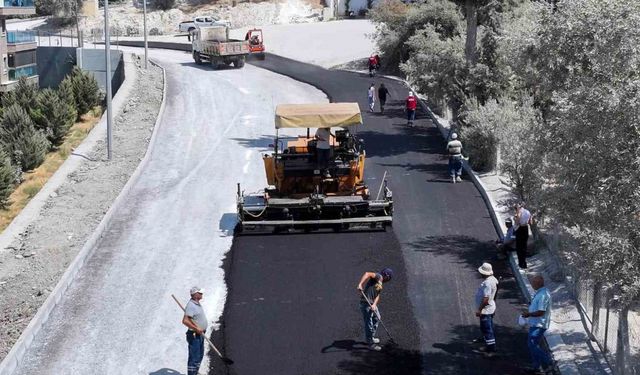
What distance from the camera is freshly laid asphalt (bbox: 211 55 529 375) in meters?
13.3

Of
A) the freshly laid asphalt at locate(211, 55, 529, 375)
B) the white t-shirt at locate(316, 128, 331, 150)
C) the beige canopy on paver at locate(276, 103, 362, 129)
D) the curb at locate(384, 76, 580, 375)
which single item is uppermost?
the beige canopy on paver at locate(276, 103, 362, 129)

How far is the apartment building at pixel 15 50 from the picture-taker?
157 feet

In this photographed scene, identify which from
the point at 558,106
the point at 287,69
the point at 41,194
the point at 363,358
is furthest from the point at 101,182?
the point at 287,69

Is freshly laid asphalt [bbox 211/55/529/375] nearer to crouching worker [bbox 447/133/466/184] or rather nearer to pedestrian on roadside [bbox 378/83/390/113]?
crouching worker [bbox 447/133/466/184]

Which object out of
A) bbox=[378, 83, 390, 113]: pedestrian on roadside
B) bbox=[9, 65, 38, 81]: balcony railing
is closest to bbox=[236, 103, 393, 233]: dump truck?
bbox=[378, 83, 390, 113]: pedestrian on roadside

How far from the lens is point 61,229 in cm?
2120

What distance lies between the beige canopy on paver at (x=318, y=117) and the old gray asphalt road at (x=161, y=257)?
2884 mm

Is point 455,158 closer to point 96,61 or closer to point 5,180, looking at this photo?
point 5,180

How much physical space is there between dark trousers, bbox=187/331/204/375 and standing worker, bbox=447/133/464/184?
1260cm

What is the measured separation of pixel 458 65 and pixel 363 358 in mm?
19025

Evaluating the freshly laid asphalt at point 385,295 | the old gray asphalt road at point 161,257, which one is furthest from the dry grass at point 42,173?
the freshly laid asphalt at point 385,295

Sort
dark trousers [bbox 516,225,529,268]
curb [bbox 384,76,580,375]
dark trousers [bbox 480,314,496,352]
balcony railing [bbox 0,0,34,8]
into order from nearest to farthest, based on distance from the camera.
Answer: curb [bbox 384,76,580,375] → dark trousers [bbox 480,314,496,352] → dark trousers [bbox 516,225,529,268] → balcony railing [bbox 0,0,34,8]

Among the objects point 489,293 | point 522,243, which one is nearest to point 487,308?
point 489,293

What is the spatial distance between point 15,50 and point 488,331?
1682 inches
